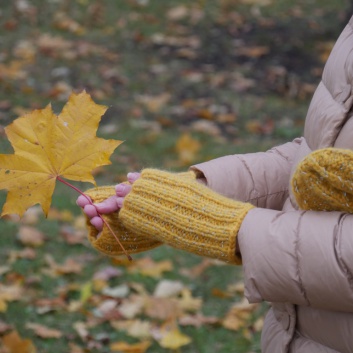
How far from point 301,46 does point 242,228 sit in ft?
17.2

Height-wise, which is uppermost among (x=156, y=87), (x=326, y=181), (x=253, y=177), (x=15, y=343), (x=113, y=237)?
(x=326, y=181)

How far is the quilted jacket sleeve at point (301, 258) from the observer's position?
4.83ft

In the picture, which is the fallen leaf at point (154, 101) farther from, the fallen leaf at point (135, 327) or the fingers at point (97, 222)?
the fingers at point (97, 222)

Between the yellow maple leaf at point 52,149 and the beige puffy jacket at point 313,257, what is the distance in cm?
41

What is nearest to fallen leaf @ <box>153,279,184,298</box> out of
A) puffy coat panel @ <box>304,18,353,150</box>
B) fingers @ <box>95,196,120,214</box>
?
fingers @ <box>95,196,120,214</box>

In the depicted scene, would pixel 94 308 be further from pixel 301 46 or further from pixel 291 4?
pixel 291 4

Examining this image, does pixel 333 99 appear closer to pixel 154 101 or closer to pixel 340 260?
pixel 340 260

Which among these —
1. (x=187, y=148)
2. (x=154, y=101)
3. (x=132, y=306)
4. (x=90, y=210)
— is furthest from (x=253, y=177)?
(x=154, y=101)

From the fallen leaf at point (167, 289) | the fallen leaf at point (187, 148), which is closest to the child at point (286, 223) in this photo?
the fallen leaf at point (167, 289)

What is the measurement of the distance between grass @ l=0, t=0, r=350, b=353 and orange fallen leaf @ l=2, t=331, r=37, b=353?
87mm

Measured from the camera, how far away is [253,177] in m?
1.94

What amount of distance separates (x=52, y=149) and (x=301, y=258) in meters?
0.65

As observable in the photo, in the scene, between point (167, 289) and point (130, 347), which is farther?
point (167, 289)

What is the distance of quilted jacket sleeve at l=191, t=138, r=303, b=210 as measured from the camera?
1.92 m
